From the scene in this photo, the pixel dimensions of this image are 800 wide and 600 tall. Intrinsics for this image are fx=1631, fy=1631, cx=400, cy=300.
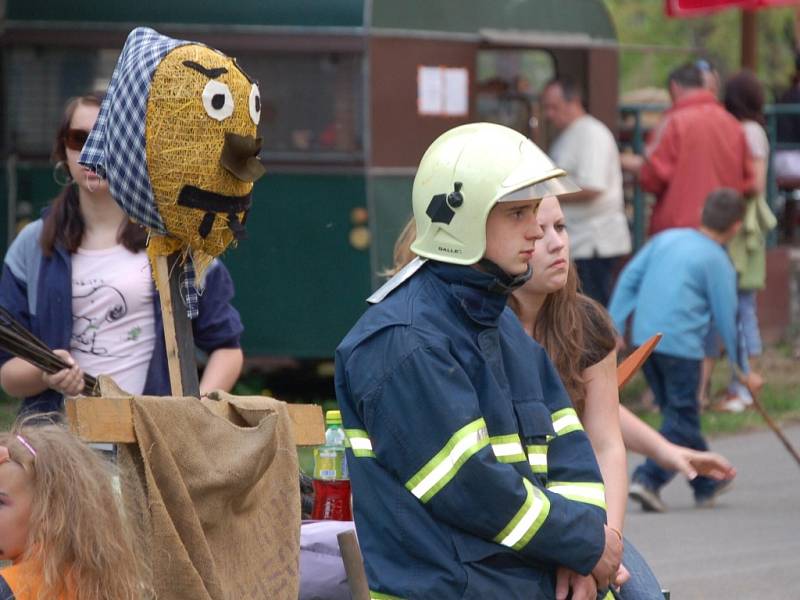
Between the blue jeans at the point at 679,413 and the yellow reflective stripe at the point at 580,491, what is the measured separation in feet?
15.5

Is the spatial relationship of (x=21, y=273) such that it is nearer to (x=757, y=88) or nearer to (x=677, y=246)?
(x=677, y=246)

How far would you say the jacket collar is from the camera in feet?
11.7

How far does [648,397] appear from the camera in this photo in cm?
1135

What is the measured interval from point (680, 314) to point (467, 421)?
557 centimetres

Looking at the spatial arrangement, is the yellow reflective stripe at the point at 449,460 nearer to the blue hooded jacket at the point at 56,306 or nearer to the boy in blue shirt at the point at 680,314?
the blue hooded jacket at the point at 56,306

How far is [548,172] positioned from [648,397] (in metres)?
7.93

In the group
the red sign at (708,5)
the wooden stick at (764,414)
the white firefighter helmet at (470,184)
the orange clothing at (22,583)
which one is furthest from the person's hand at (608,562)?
the red sign at (708,5)

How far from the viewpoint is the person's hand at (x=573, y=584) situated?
3576 millimetres

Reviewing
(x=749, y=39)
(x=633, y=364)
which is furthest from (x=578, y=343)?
(x=749, y=39)

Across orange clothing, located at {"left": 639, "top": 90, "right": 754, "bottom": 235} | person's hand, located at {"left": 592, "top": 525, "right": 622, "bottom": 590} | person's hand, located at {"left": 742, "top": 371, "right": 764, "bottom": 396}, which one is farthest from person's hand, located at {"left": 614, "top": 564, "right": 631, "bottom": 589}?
orange clothing, located at {"left": 639, "top": 90, "right": 754, "bottom": 235}

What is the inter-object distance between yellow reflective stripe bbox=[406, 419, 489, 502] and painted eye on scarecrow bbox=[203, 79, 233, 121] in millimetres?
968

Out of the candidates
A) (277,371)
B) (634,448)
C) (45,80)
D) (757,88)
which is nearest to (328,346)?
(277,371)

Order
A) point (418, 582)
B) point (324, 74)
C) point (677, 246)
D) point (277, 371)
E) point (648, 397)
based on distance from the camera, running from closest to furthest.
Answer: point (418, 582)
point (677, 246)
point (324, 74)
point (648, 397)
point (277, 371)

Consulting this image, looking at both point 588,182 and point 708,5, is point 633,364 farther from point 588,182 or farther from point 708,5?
point 708,5
